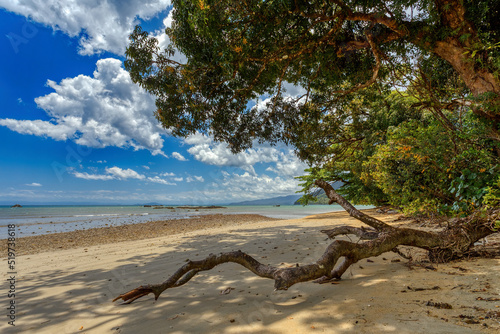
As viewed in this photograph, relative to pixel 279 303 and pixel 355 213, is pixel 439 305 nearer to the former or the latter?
pixel 279 303

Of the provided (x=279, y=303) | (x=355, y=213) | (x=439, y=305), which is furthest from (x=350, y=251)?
(x=355, y=213)

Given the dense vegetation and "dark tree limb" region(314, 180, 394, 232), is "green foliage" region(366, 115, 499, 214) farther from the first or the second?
"dark tree limb" region(314, 180, 394, 232)

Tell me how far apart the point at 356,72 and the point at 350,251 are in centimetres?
617

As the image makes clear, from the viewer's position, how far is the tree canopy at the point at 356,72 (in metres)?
4.52

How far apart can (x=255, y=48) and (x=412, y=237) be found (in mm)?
5233

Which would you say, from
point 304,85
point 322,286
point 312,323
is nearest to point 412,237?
point 322,286

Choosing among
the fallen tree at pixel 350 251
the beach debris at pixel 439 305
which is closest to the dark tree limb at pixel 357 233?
the fallen tree at pixel 350 251

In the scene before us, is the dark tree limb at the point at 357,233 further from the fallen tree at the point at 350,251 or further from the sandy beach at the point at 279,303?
the sandy beach at the point at 279,303

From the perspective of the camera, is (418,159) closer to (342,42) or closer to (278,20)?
(342,42)

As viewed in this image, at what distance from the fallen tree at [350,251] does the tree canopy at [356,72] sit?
75 centimetres

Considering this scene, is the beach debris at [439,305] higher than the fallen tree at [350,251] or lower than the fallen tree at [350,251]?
lower

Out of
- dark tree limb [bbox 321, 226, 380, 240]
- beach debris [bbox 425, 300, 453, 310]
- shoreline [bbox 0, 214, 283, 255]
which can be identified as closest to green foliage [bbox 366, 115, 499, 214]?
dark tree limb [bbox 321, 226, 380, 240]

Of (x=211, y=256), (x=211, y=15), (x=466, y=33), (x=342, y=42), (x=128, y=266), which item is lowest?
(x=128, y=266)

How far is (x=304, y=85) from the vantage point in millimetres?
8969
